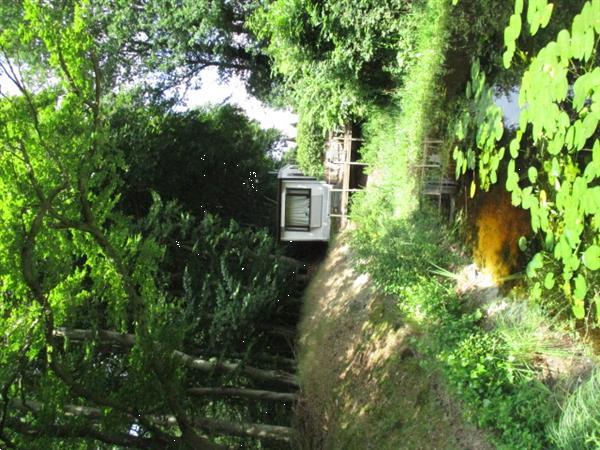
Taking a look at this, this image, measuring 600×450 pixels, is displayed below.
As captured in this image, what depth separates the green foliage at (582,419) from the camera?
12.6 feet

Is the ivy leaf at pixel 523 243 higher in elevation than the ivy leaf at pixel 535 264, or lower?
higher

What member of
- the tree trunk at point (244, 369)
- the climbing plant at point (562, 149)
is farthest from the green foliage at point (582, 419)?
the tree trunk at point (244, 369)

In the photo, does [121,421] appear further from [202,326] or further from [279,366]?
[279,366]

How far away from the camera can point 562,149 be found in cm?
426

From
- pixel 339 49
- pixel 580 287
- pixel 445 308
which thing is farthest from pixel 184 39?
pixel 580 287

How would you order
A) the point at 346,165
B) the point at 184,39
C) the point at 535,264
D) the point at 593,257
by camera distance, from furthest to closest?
the point at 184,39, the point at 346,165, the point at 535,264, the point at 593,257

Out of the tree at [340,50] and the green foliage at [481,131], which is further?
the tree at [340,50]

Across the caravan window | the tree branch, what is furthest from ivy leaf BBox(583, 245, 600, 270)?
the caravan window

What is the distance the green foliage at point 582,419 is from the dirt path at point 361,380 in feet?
3.66

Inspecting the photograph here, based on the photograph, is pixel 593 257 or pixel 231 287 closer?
pixel 593 257

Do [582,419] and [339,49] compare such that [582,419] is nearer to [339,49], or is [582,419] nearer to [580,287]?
[580,287]

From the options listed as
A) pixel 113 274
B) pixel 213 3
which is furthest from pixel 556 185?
pixel 213 3

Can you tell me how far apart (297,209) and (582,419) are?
8087mm

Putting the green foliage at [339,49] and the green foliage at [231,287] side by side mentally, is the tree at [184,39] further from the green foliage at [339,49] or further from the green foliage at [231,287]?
the green foliage at [231,287]
